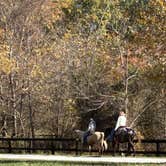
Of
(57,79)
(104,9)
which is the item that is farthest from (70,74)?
(104,9)

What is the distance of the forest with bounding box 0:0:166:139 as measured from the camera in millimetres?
37844

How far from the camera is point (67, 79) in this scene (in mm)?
38969

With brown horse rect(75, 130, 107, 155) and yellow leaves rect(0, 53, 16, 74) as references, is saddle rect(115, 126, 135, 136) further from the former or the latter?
yellow leaves rect(0, 53, 16, 74)

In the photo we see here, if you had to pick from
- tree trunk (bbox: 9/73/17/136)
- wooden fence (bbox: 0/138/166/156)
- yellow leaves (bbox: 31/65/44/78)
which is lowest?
wooden fence (bbox: 0/138/166/156)

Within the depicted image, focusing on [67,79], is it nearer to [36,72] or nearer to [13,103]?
[36,72]

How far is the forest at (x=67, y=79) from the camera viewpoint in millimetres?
37844

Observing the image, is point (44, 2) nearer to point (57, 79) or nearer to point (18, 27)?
point (18, 27)

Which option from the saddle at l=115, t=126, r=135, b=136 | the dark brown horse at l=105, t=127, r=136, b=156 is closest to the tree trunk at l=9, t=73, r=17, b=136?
the dark brown horse at l=105, t=127, r=136, b=156

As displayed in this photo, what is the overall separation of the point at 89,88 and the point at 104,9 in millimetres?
7899

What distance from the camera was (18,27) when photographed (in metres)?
38.6

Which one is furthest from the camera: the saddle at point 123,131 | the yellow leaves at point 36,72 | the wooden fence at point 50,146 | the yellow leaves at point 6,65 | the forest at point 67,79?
the forest at point 67,79

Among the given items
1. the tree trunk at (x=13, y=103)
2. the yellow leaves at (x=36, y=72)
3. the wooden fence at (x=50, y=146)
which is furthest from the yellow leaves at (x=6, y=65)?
the wooden fence at (x=50, y=146)

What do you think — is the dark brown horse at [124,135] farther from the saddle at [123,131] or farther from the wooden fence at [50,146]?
the wooden fence at [50,146]

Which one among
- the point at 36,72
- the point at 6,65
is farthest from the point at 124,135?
the point at 36,72
